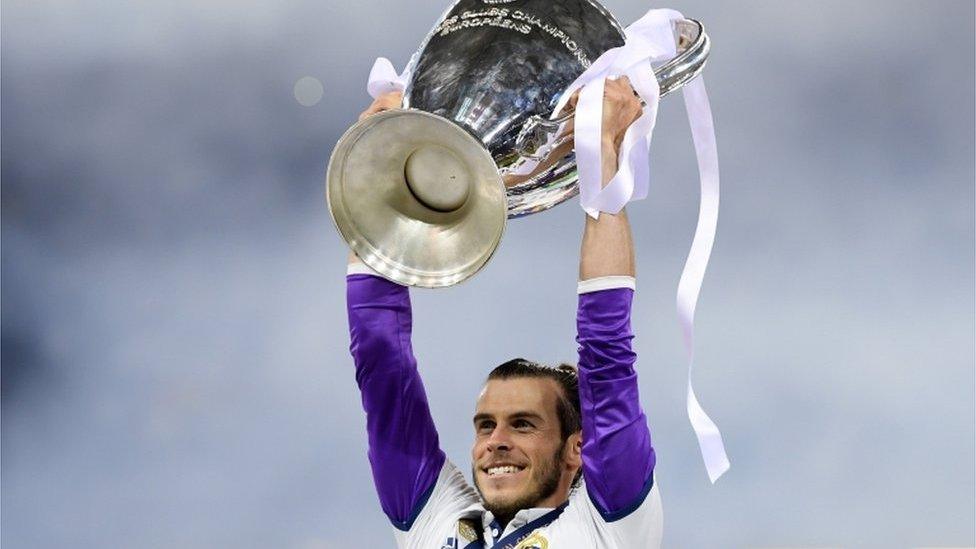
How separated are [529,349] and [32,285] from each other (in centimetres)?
185

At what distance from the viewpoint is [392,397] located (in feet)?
9.42

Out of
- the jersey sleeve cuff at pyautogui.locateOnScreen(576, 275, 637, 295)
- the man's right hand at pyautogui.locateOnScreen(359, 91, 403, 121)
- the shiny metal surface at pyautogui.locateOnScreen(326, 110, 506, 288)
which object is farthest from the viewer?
the man's right hand at pyautogui.locateOnScreen(359, 91, 403, 121)

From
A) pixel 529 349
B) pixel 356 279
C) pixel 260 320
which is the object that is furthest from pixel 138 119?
pixel 356 279

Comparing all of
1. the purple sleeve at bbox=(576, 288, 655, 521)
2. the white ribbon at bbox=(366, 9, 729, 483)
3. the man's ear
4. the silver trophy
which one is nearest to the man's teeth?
the man's ear

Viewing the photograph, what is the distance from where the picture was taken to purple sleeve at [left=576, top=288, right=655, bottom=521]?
252cm

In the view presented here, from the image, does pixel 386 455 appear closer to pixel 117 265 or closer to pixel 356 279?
pixel 356 279

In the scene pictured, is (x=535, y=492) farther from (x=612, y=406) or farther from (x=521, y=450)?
(x=612, y=406)

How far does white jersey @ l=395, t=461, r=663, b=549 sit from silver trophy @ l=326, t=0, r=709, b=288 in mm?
678

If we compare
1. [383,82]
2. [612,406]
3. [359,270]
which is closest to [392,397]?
[359,270]

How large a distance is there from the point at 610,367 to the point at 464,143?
0.58m

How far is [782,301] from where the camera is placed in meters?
4.38

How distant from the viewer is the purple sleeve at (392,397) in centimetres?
284

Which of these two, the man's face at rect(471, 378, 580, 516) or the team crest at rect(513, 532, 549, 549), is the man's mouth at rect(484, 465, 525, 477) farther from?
the team crest at rect(513, 532, 549, 549)

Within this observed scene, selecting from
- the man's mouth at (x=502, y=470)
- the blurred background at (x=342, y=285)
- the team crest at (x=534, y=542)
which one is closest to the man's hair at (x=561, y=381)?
the man's mouth at (x=502, y=470)
